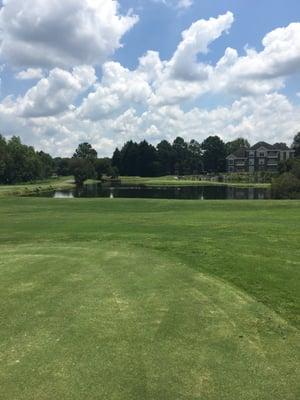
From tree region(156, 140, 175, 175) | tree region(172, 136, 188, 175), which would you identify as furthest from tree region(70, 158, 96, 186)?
tree region(172, 136, 188, 175)

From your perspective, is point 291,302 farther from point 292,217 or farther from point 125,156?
point 125,156

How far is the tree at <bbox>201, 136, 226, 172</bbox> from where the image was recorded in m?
197

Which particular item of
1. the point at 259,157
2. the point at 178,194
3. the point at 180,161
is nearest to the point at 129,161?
the point at 180,161

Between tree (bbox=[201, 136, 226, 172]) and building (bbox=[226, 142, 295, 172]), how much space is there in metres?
7.96

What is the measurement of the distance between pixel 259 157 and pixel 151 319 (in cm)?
18126

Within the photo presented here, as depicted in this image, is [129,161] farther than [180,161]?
No

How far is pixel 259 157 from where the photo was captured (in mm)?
183500

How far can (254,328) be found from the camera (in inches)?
293

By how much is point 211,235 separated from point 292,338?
9.54 meters

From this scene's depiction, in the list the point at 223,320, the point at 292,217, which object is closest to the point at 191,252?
the point at 223,320

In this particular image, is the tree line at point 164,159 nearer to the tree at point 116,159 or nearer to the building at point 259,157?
the tree at point 116,159

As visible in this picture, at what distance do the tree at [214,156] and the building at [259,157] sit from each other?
796 cm

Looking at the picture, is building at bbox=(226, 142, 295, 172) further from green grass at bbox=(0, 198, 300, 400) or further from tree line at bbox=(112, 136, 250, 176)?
green grass at bbox=(0, 198, 300, 400)

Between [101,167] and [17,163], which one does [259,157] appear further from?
[17,163]
